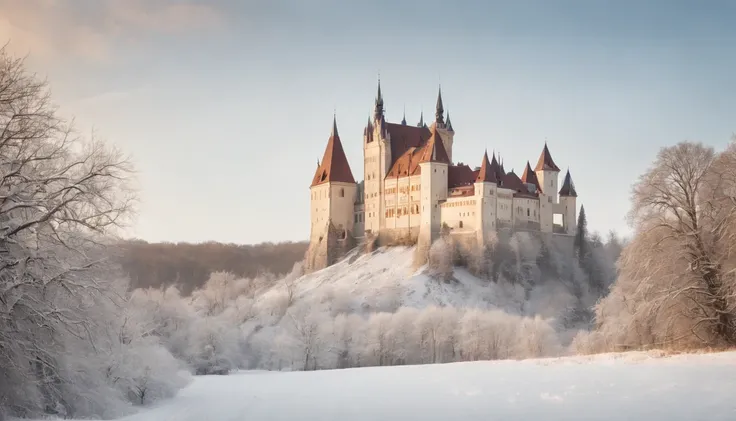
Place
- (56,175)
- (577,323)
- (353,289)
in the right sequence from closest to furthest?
(56,175) → (577,323) → (353,289)

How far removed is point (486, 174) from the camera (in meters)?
104

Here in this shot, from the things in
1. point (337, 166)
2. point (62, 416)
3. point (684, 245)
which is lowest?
point (62, 416)

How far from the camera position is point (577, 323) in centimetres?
9419

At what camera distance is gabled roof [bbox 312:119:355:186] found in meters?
121

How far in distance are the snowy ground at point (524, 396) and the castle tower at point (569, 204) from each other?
252 feet

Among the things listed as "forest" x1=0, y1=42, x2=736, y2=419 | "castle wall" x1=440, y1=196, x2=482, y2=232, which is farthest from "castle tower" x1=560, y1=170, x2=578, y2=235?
"forest" x1=0, y1=42, x2=736, y2=419

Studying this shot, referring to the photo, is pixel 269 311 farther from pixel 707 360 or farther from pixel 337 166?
pixel 707 360

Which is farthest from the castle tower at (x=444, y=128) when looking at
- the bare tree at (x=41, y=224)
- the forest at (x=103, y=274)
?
the bare tree at (x=41, y=224)

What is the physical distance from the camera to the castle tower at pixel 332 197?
390ft

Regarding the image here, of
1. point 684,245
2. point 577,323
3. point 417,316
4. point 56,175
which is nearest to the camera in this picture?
point 56,175

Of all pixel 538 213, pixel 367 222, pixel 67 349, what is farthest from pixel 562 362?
pixel 367 222

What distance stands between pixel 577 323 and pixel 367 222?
3222cm

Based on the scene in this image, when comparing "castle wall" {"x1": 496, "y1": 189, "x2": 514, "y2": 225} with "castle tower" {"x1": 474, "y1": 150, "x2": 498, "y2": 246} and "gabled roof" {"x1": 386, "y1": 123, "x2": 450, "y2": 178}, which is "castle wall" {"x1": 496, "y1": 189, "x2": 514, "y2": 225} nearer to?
"castle tower" {"x1": 474, "y1": 150, "x2": 498, "y2": 246}

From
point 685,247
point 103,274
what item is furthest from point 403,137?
point 103,274
